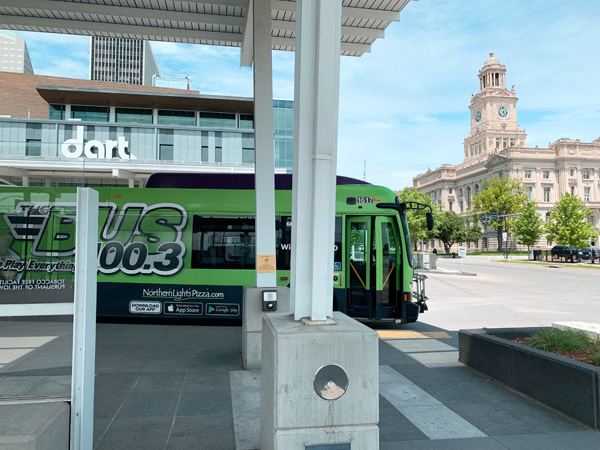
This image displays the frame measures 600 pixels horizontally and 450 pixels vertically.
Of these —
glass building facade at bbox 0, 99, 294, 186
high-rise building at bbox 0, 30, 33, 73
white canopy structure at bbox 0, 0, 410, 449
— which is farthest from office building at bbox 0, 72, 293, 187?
high-rise building at bbox 0, 30, 33, 73

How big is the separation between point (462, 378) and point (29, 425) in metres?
5.59

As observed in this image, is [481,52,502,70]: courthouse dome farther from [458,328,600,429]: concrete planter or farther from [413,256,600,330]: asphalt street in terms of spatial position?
[458,328,600,429]: concrete planter

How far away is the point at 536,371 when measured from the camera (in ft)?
18.5

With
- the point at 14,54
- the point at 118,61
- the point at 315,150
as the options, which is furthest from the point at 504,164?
the point at 14,54

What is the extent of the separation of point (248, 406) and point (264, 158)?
367cm

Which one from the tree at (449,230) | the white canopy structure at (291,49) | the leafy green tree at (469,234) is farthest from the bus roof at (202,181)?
the leafy green tree at (469,234)

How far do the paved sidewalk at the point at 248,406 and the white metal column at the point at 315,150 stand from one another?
179cm

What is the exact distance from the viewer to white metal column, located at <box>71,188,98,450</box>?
3.47 metres

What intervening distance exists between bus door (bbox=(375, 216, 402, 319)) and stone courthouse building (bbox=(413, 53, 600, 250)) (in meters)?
87.3

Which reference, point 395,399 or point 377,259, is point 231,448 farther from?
point 377,259

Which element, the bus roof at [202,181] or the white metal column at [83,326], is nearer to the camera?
the white metal column at [83,326]

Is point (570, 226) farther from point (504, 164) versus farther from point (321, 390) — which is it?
point (321, 390)

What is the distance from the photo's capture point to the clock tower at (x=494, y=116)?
424 ft

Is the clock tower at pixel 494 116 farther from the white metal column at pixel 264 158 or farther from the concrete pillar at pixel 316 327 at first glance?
the concrete pillar at pixel 316 327
